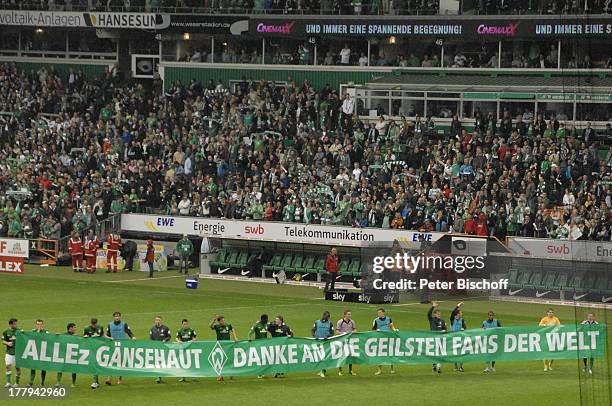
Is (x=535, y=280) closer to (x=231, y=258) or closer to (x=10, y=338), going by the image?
(x=231, y=258)

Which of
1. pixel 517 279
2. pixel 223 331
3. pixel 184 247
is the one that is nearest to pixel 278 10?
pixel 184 247

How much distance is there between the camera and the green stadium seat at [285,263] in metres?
50.8

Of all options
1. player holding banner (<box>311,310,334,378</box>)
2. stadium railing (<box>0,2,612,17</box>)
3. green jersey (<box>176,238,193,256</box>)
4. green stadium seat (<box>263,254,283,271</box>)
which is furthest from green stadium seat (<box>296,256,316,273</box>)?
player holding banner (<box>311,310,334,378</box>)

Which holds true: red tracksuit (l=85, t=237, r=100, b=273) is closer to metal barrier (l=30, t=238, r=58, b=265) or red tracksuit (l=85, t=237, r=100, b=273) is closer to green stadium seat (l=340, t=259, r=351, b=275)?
metal barrier (l=30, t=238, r=58, b=265)

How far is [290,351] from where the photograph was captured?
31984 mm

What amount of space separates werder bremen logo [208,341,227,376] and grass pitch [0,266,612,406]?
542mm

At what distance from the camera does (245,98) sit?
202 ft

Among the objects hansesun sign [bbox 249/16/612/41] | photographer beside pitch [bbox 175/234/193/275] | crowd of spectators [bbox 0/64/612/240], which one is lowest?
photographer beside pitch [bbox 175/234/193/275]

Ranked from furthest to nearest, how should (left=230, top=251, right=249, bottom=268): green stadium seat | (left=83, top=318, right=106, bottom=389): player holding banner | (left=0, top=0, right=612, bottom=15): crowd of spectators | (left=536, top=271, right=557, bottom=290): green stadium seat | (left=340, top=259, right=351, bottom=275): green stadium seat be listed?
(left=0, top=0, right=612, bottom=15): crowd of spectators → (left=230, top=251, right=249, bottom=268): green stadium seat → (left=340, top=259, right=351, bottom=275): green stadium seat → (left=536, top=271, right=557, bottom=290): green stadium seat → (left=83, top=318, right=106, bottom=389): player holding banner

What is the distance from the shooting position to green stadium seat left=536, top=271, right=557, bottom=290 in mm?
45219

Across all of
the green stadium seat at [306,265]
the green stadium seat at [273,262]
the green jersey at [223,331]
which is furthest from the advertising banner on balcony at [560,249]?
the green jersey at [223,331]

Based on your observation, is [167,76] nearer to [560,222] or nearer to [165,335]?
[560,222]

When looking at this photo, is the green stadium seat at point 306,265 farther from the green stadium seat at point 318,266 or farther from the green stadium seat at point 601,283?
the green stadium seat at point 601,283

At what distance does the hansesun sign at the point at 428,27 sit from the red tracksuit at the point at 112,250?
14429 millimetres
